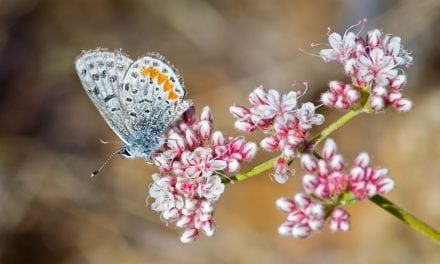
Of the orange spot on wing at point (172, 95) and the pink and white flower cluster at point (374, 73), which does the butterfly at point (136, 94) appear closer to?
the orange spot on wing at point (172, 95)

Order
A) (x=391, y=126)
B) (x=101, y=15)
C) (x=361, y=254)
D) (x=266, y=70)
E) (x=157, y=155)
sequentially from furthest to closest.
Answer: (x=101, y=15)
(x=266, y=70)
(x=391, y=126)
(x=361, y=254)
(x=157, y=155)

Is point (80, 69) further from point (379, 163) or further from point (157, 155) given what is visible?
point (379, 163)

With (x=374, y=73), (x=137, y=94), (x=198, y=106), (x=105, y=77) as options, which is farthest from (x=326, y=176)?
(x=198, y=106)

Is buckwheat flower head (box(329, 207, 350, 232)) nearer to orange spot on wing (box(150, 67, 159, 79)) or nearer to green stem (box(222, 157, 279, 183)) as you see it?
green stem (box(222, 157, 279, 183))

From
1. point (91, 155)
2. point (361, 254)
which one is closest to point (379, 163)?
point (361, 254)

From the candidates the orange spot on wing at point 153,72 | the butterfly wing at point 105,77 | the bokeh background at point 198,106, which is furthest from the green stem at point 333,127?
the bokeh background at point 198,106

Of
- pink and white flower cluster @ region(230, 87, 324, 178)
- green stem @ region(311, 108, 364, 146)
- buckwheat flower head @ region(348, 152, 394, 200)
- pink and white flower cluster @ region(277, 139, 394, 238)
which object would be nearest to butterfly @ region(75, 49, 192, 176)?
pink and white flower cluster @ region(230, 87, 324, 178)
